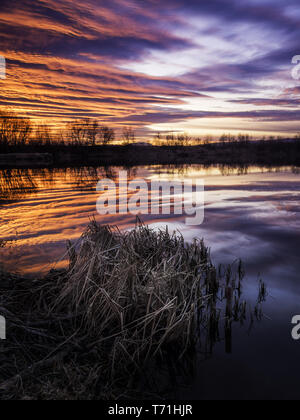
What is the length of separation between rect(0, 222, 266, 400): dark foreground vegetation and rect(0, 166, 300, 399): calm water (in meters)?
0.33

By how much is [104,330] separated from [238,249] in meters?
5.81

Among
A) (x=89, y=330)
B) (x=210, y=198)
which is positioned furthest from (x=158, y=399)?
(x=210, y=198)

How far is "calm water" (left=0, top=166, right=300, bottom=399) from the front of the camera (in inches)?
155

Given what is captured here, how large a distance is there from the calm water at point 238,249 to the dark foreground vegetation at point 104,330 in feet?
1.07

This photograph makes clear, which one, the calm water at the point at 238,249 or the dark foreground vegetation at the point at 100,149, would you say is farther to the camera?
the dark foreground vegetation at the point at 100,149

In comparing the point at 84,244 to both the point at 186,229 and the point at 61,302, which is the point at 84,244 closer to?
the point at 61,302

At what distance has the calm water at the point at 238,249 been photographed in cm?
394

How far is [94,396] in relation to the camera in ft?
10.2

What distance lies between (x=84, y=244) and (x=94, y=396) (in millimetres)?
3084

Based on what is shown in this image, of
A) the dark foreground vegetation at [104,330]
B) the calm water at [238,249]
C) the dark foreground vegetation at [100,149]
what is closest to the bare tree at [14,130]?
the dark foreground vegetation at [100,149]

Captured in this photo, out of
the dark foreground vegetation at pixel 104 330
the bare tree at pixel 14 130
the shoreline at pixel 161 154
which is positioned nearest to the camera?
the dark foreground vegetation at pixel 104 330

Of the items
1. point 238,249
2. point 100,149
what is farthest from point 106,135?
point 238,249

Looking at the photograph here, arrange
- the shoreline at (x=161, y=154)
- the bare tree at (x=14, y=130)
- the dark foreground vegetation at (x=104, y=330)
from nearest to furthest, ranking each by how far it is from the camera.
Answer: the dark foreground vegetation at (x=104, y=330)
the shoreline at (x=161, y=154)
the bare tree at (x=14, y=130)

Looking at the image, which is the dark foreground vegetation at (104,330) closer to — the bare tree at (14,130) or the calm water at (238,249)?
the calm water at (238,249)
